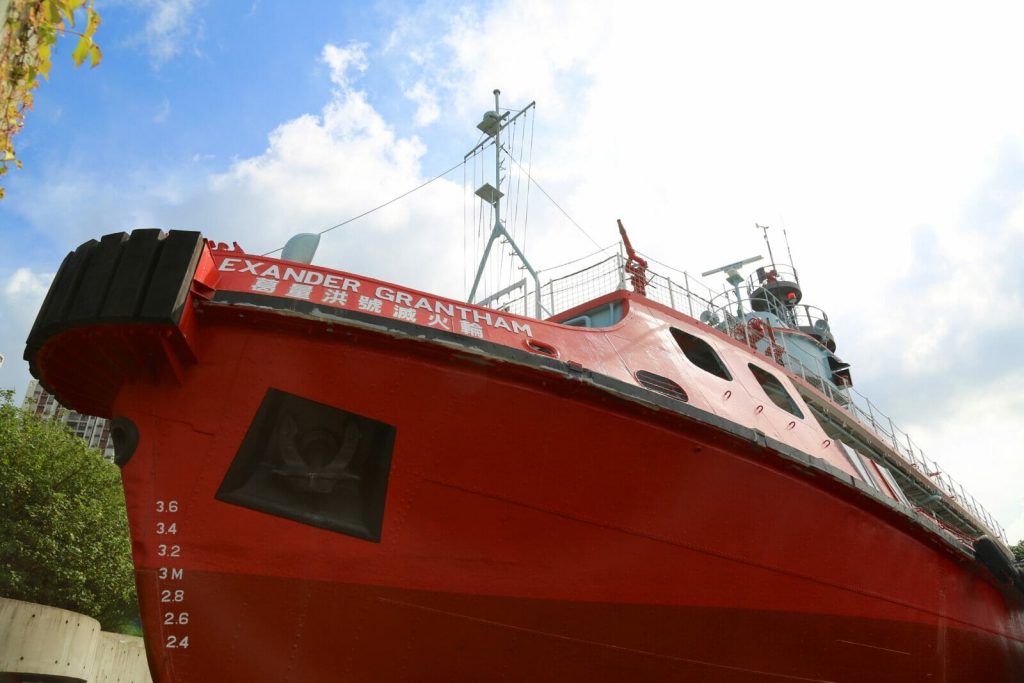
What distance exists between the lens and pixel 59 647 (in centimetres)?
1052

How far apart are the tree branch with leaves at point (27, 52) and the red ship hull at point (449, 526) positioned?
2917mm

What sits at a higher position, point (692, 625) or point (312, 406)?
point (312, 406)

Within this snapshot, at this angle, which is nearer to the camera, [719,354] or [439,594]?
[439,594]

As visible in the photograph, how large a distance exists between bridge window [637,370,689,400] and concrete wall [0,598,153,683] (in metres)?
9.46

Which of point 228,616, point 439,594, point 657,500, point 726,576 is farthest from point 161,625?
point 726,576

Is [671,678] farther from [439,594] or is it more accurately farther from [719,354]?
[719,354]

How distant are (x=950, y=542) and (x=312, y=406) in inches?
295

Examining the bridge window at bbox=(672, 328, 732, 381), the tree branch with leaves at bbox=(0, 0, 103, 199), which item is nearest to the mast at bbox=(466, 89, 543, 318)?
the bridge window at bbox=(672, 328, 732, 381)

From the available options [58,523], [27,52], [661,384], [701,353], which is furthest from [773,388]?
[58,523]

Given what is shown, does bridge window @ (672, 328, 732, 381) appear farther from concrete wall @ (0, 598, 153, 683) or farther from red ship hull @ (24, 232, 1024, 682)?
concrete wall @ (0, 598, 153, 683)

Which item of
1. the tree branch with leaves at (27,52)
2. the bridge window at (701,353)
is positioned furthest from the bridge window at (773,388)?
the tree branch with leaves at (27,52)

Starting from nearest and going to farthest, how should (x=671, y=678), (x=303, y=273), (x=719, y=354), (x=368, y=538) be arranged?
(x=368, y=538), (x=303, y=273), (x=671, y=678), (x=719, y=354)

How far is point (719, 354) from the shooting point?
754 centimetres

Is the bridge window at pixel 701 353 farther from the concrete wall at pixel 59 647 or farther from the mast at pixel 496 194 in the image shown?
the concrete wall at pixel 59 647
